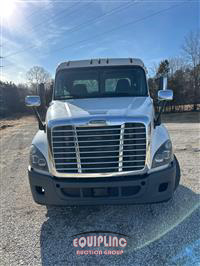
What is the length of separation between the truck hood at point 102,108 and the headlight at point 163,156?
1.60 feet

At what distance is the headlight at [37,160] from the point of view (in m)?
2.75

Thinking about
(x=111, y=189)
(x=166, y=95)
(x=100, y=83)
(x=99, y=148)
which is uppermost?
(x=100, y=83)

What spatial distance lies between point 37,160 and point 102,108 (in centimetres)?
123

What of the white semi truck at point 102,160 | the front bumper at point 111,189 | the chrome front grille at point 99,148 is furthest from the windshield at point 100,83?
the front bumper at point 111,189

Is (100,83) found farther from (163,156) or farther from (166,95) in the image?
(163,156)

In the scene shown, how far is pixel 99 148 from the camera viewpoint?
262 cm

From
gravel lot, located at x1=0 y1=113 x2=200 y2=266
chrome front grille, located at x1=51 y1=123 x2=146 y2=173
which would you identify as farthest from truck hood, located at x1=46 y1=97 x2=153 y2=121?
gravel lot, located at x1=0 y1=113 x2=200 y2=266

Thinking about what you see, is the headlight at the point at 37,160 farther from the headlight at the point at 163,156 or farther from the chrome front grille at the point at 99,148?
the headlight at the point at 163,156

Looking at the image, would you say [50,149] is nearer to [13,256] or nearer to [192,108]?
[13,256]

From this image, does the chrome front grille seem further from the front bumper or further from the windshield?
the windshield

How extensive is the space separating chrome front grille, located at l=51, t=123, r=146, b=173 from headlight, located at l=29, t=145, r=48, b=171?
20cm

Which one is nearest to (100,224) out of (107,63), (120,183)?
(120,183)

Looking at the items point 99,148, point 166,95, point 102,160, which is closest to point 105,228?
point 102,160

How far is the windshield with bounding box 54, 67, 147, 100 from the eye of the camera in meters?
3.66
